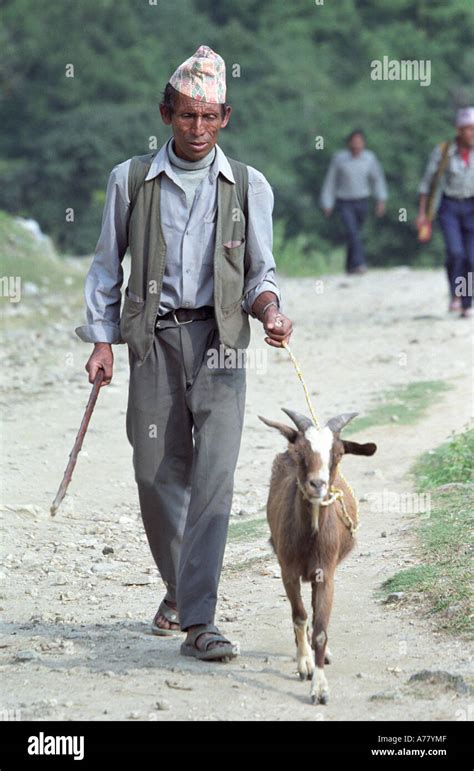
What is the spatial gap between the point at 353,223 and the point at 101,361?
1563 centimetres

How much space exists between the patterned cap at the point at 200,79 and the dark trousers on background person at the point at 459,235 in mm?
8940

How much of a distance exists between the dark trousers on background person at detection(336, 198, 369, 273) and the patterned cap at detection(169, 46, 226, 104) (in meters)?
15.5

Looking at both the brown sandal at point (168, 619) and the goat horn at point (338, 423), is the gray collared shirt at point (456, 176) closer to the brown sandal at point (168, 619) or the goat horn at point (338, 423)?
the brown sandal at point (168, 619)

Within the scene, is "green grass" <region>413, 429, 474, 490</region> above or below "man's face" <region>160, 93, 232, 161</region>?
below

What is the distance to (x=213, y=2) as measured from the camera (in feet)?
132

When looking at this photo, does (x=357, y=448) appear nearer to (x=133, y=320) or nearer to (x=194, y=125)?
(x=133, y=320)

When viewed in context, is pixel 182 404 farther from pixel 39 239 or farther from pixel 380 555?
pixel 39 239

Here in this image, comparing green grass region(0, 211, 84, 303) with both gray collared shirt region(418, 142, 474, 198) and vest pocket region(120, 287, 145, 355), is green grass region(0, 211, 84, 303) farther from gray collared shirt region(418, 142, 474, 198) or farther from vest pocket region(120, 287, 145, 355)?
vest pocket region(120, 287, 145, 355)

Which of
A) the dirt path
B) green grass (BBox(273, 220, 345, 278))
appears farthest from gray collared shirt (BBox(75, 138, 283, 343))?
green grass (BBox(273, 220, 345, 278))

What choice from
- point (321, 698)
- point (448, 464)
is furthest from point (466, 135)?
point (321, 698)

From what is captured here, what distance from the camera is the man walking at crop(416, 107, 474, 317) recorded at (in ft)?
47.6

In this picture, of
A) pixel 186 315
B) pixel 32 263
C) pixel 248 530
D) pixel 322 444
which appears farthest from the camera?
pixel 32 263

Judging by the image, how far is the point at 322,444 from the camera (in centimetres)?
534

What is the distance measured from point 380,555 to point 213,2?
3455cm
